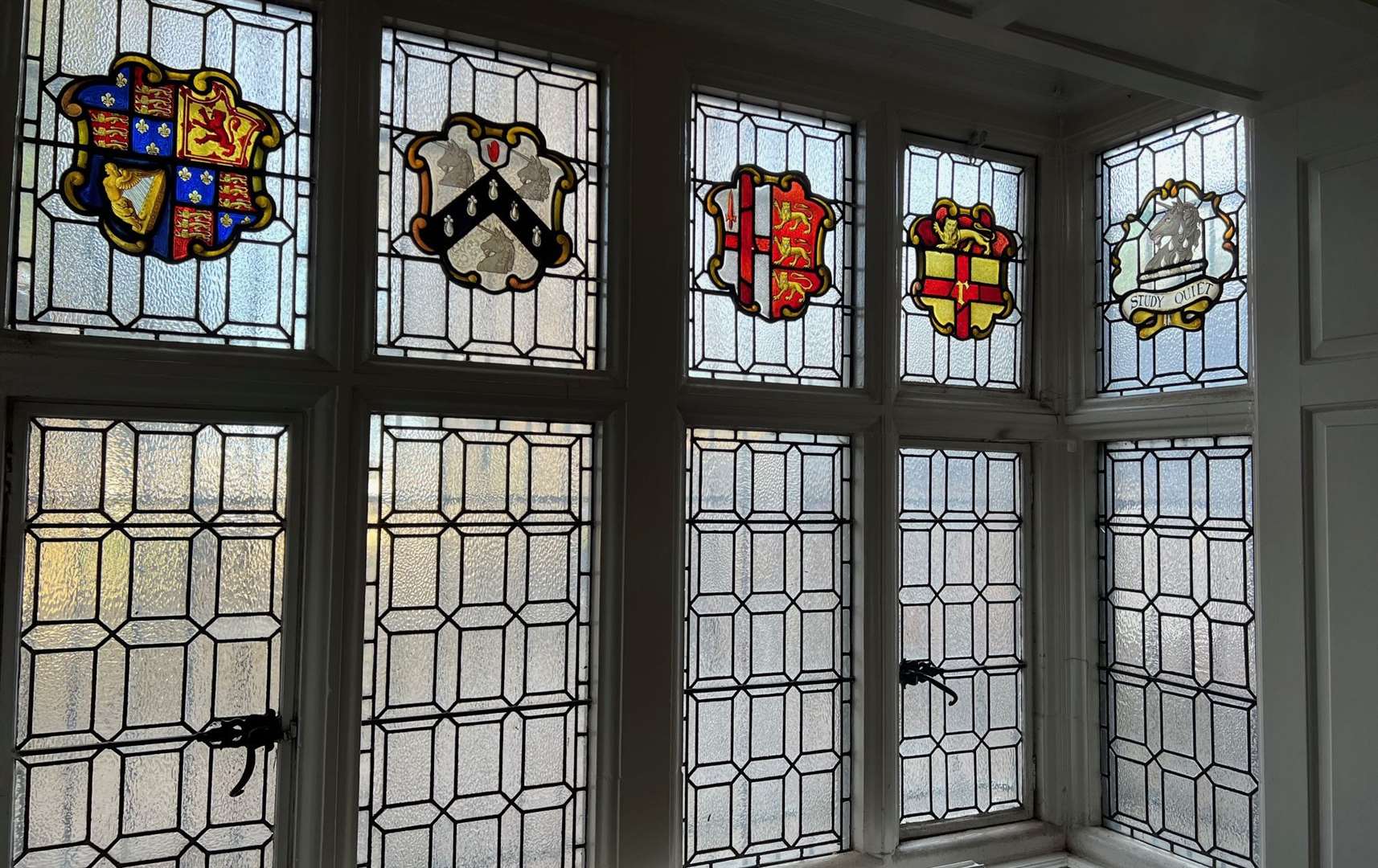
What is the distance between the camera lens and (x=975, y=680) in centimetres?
302

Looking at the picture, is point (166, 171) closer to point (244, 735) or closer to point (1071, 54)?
point (244, 735)

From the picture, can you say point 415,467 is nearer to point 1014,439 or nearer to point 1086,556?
point 1014,439

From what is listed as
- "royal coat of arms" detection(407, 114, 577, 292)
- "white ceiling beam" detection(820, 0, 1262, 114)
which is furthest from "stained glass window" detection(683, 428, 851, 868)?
"white ceiling beam" detection(820, 0, 1262, 114)

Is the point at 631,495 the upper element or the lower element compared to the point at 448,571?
upper

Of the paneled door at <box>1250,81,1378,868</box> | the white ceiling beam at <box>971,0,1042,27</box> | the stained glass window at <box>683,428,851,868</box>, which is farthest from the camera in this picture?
the stained glass window at <box>683,428,851,868</box>

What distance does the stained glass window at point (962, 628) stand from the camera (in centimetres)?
292

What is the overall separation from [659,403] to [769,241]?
22.9 inches

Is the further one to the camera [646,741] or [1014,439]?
[1014,439]

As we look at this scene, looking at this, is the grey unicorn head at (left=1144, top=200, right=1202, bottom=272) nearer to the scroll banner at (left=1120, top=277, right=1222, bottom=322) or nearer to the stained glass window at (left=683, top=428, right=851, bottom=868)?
the scroll banner at (left=1120, top=277, right=1222, bottom=322)

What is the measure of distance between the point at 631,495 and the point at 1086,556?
4.88 ft

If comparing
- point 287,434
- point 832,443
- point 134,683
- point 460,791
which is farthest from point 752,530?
point 134,683

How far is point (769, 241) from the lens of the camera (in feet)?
9.03

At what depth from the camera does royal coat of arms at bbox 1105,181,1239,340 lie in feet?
9.00

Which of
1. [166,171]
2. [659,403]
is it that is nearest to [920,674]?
[659,403]
